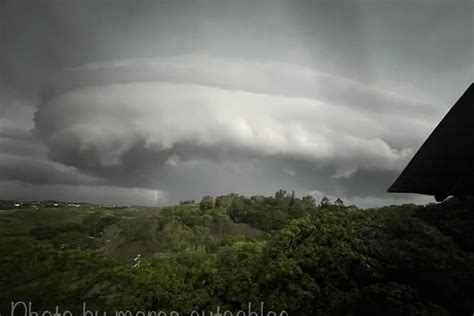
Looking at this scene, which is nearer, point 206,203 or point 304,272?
point 304,272

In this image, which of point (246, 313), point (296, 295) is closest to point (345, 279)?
point (296, 295)

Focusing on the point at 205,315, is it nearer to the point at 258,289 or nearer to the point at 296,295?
the point at 258,289

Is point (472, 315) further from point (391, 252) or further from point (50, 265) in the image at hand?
point (50, 265)

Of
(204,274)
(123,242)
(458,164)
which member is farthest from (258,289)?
(123,242)

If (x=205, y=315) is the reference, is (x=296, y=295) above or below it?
above

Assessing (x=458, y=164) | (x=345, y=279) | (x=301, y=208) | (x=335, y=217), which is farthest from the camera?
(x=301, y=208)

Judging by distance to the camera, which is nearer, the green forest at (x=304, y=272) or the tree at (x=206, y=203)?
the green forest at (x=304, y=272)

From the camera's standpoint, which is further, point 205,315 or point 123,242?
point 123,242

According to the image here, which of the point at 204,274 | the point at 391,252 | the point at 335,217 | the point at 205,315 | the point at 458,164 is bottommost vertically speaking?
the point at 205,315

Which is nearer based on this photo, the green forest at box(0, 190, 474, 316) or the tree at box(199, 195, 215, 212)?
the green forest at box(0, 190, 474, 316)

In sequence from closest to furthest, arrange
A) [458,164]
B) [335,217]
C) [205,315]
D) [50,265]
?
[458,164] → [335,217] → [205,315] → [50,265]
